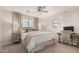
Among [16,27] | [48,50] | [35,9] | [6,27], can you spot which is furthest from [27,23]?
[48,50]

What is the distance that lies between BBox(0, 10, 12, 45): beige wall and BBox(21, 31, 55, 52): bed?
32cm

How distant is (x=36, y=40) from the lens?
1.69m

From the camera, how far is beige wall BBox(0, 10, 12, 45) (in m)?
1.59

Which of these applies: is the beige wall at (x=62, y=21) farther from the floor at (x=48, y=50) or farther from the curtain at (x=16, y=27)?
the curtain at (x=16, y=27)

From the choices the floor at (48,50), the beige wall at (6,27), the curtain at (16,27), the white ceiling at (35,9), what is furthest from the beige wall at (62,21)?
the beige wall at (6,27)

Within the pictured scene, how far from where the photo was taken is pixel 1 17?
5.17 feet

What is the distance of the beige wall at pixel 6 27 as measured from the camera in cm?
159

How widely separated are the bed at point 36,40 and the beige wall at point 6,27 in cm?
32

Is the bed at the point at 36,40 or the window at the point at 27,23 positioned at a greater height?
the window at the point at 27,23

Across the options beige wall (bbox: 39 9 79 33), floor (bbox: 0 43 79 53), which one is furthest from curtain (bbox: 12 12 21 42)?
beige wall (bbox: 39 9 79 33)

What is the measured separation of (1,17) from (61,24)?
1.42 m

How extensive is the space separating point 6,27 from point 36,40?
765 millimetres
